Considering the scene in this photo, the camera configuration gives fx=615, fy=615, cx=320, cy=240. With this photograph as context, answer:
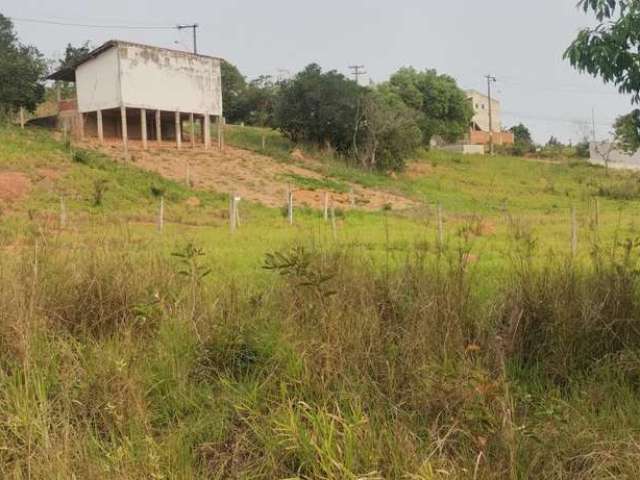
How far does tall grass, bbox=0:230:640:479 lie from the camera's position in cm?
250

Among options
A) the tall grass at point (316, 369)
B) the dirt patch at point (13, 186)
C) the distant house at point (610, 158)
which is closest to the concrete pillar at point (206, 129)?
the dirt patch at point (13, 186)

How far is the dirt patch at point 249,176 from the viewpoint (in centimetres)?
2627

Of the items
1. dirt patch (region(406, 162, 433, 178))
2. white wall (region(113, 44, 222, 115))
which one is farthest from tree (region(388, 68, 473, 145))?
white wall (region(113, 44, 222, 115))

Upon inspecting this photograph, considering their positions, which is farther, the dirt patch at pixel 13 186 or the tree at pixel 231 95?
the tree at pixel 231 95

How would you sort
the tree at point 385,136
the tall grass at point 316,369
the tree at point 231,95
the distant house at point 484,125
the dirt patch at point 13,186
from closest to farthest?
the tall grass at point 316,369 < the dirt patch at point 13,186 < the tree at point 385,136 < the tree at point 231,95 < the distant house at point 484,125

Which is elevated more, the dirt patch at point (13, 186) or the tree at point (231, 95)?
the tree at point (231, 95)

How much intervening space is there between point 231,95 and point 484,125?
4891 cm

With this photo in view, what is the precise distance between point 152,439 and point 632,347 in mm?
2595

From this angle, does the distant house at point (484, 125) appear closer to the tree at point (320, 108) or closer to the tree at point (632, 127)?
the tree at point (320, 108)

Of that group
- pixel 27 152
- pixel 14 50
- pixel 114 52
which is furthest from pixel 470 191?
pixel 14 50

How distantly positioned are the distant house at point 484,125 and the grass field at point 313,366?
242 ft

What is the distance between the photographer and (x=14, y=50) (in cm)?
3612

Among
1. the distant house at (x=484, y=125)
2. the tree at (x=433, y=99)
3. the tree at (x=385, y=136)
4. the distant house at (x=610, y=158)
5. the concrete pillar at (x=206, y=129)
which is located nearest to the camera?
Result: the concrete pillar at (x=206, y=129)

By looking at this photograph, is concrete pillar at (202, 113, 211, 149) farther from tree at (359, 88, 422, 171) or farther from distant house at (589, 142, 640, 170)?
distant house at (589, 142, 640, 170)
